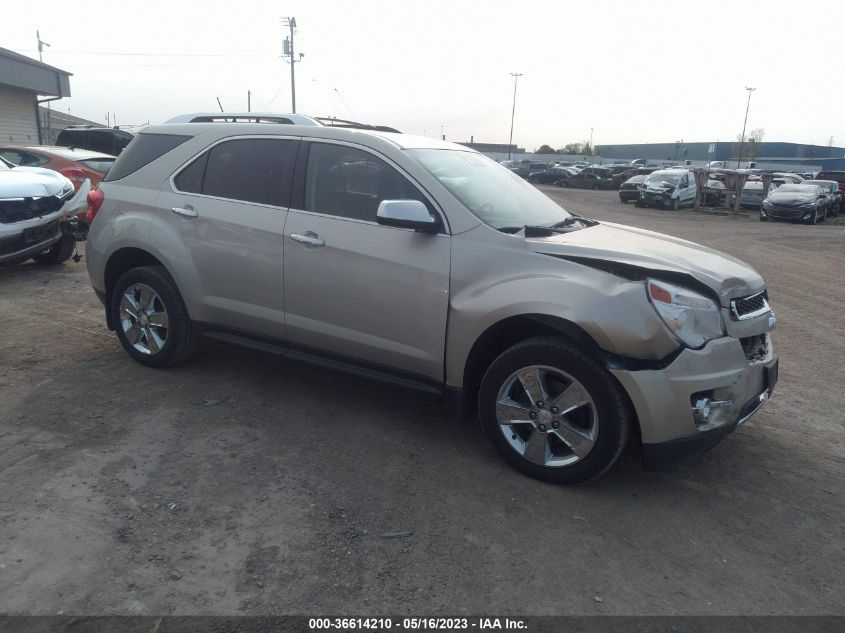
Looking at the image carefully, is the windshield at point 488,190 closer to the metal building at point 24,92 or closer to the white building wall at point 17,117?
the metal building at point 24,92

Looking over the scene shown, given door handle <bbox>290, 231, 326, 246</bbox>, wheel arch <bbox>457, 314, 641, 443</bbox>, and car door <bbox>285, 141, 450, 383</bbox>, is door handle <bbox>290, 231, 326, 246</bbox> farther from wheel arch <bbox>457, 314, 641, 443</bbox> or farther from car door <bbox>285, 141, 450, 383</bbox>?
wheel arch <bbox>457, 314, 641, 443</bbox>

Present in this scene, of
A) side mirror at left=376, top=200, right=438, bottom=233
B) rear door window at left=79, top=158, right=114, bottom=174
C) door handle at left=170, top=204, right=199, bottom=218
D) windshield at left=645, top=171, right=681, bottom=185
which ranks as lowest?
windshield at left=645, top=171, right=681, bottom=185

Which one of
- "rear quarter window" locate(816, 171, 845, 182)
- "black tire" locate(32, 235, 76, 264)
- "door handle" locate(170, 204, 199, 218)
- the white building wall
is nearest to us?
"door handle" locate(170, 204, 199, 218)

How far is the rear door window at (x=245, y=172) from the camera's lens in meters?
4.41

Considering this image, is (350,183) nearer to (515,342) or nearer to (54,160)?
(515,342)

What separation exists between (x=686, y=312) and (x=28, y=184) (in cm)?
763

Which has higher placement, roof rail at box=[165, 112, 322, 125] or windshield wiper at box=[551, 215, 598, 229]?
roof rail at box=[165, 112, 322, 125]

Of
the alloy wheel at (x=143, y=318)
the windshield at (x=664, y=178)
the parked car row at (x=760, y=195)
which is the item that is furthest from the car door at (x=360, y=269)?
the windshield at (x=664, y=178)

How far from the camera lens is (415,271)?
3.82m

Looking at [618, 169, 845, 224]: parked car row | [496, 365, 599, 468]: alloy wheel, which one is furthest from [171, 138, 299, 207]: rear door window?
[618, 169, 845, 224]: parked car row

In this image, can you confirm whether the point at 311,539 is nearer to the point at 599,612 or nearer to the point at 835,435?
the point at 599,612

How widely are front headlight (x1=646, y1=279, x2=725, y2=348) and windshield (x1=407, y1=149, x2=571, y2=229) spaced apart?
1.02m

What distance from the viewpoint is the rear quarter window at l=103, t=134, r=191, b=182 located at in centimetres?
495

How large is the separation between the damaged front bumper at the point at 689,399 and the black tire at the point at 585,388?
0.09m
